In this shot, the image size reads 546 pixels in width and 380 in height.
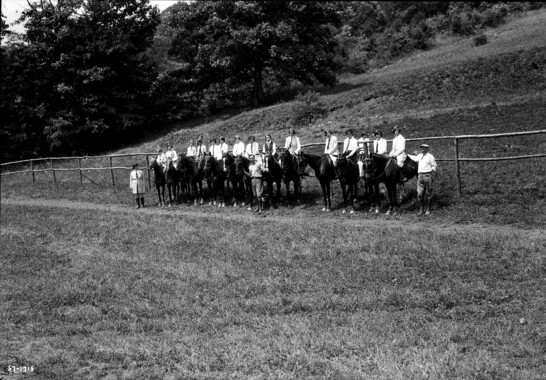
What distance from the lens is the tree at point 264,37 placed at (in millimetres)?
37625

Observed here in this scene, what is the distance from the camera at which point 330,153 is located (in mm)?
18547

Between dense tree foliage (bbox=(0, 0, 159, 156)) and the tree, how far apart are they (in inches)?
189

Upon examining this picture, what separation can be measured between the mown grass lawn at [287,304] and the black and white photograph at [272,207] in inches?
1.8

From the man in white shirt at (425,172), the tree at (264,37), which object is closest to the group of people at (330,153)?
the man in white shirt at (425,172)

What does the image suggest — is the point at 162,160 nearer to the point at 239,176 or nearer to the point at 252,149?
the point at 239,176

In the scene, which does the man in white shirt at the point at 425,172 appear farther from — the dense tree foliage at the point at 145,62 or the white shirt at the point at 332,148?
the dense tree foliage at the point at 145,62

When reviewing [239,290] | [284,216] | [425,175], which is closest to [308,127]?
[284,216]

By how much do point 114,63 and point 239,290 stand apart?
122 ft

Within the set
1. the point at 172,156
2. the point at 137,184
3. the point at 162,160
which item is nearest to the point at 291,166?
the point at 172,156

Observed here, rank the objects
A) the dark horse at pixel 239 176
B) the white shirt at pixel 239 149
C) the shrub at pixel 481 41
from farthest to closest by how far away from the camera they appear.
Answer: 1. the shrub at pixel 481 41
2. the white shirt at pixel 239 149
3. the dark horse at pixel 239 176

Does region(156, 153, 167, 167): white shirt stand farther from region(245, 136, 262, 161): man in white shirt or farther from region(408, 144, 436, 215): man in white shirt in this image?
region(408, 144, 436, 215): man in white shirt

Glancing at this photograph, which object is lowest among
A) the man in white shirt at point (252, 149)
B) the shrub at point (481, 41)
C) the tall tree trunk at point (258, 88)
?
the man in white shirt at point (252, 149)

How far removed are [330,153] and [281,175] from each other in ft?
7.61

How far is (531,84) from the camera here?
2588 cm
